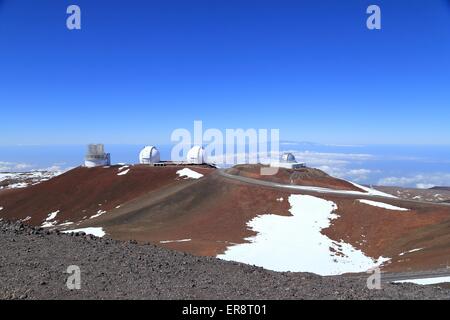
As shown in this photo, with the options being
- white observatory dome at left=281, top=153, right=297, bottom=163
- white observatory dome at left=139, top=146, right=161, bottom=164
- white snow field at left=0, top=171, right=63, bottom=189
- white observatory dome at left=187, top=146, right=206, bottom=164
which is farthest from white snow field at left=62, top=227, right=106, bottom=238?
white snow field at left=0, top=171, right=63, bottom=189

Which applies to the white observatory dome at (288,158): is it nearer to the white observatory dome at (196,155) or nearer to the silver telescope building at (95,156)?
the white observatory dome at (196,155)

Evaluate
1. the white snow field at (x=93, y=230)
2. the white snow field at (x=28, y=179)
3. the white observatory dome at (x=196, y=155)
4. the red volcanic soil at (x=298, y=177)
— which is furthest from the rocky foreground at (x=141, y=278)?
the white snow field at (x=28, y=179)

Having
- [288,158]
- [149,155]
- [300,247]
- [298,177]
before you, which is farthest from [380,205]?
[149,155]

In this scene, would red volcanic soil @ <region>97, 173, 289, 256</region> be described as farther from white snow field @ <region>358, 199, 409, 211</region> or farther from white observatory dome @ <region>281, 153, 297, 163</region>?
white observatory dome @ <region>281, 153, 297, 163</region>
